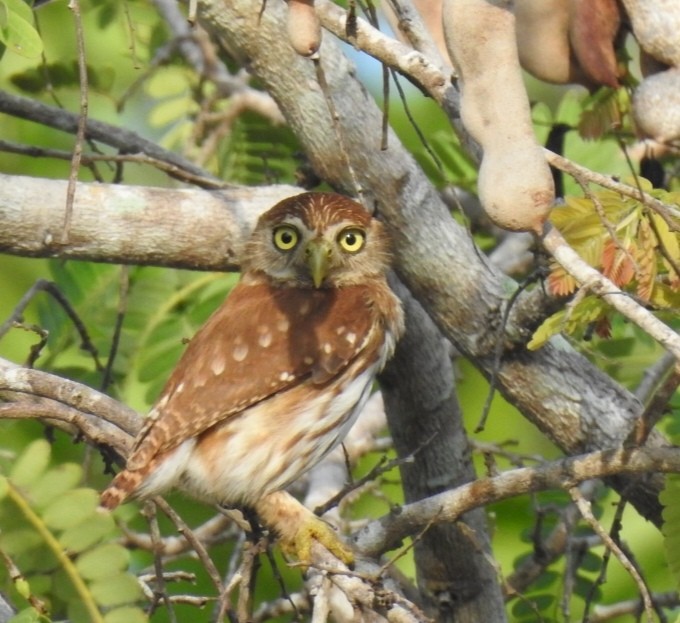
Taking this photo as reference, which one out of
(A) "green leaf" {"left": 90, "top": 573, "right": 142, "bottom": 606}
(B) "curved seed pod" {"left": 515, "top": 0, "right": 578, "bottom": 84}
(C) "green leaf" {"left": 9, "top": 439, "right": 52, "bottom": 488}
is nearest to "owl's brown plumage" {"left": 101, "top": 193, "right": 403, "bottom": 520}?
(C) "green leaf" {"left": 9, "top": 439, "right": 52, "bottom": 488}

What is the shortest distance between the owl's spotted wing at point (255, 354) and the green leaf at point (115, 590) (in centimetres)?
97

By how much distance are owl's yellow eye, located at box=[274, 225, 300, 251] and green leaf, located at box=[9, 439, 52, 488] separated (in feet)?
5.65

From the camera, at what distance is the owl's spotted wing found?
3617 mm

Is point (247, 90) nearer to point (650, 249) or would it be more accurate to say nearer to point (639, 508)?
point (639, 508)

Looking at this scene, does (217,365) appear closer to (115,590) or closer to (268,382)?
(268,382)

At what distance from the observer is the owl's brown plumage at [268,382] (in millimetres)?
3627

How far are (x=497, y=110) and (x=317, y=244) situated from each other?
213 cm

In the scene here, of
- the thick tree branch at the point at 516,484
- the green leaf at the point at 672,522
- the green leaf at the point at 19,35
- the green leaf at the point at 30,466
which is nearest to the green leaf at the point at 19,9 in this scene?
the green leaf at the point at 19,35

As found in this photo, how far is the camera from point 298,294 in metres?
4.18

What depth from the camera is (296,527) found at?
11.8 feet

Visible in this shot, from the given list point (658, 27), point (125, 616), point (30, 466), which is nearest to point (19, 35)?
point (30, 466)

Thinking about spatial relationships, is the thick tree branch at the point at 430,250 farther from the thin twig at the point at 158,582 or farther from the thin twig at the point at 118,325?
the thin twig at the point at 158,582

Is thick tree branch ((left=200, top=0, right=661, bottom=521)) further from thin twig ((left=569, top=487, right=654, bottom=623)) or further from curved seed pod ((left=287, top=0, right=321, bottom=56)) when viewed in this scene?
curved seed pod ((left=287, top=0, right=321, bottom=56))

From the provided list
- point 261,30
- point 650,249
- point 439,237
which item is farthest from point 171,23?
point 650,249
